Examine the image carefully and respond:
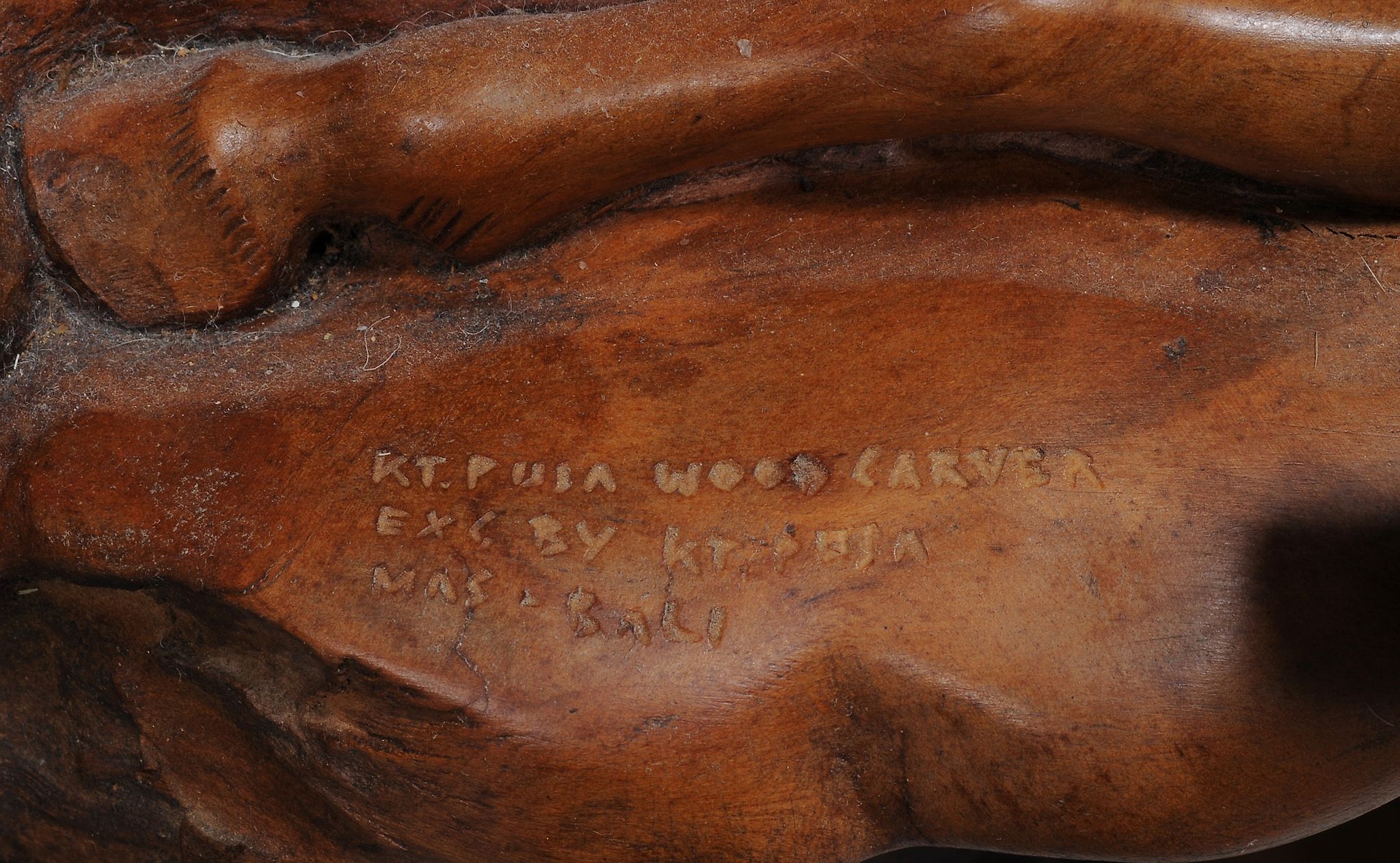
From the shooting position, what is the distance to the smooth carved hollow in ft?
4.25

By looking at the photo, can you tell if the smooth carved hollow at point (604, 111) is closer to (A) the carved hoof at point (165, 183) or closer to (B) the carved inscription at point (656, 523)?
(A) the carved hoof at point (165, 183)

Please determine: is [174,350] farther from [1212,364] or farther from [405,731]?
[1212,364]

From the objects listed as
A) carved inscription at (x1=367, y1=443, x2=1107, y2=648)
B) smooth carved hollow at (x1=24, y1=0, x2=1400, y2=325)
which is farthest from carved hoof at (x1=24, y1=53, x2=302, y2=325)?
carved inscription at (x1=367, y1=443, x2=1107, y2=648)

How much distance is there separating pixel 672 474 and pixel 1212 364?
0.67 metres

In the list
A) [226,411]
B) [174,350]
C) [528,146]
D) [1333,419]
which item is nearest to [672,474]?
[528,146]

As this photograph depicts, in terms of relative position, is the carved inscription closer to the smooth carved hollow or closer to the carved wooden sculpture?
the carved wooden sculpture

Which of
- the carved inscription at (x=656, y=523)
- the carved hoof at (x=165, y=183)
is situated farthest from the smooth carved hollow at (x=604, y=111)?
the carved inscription at (x=656, y=523)

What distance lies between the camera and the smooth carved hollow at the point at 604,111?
1.29 metres

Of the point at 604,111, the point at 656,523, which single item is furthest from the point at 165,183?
the point at 656,523

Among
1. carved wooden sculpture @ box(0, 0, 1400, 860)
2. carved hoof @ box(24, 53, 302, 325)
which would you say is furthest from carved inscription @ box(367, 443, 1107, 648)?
carved hoof @ box(24, 53, 302, 325)

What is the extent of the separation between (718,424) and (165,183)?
2.41ft

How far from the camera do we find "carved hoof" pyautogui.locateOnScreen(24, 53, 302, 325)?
1.38 metres

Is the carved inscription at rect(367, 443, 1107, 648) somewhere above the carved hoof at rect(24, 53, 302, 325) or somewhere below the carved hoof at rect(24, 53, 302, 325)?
below

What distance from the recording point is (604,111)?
1.37m
